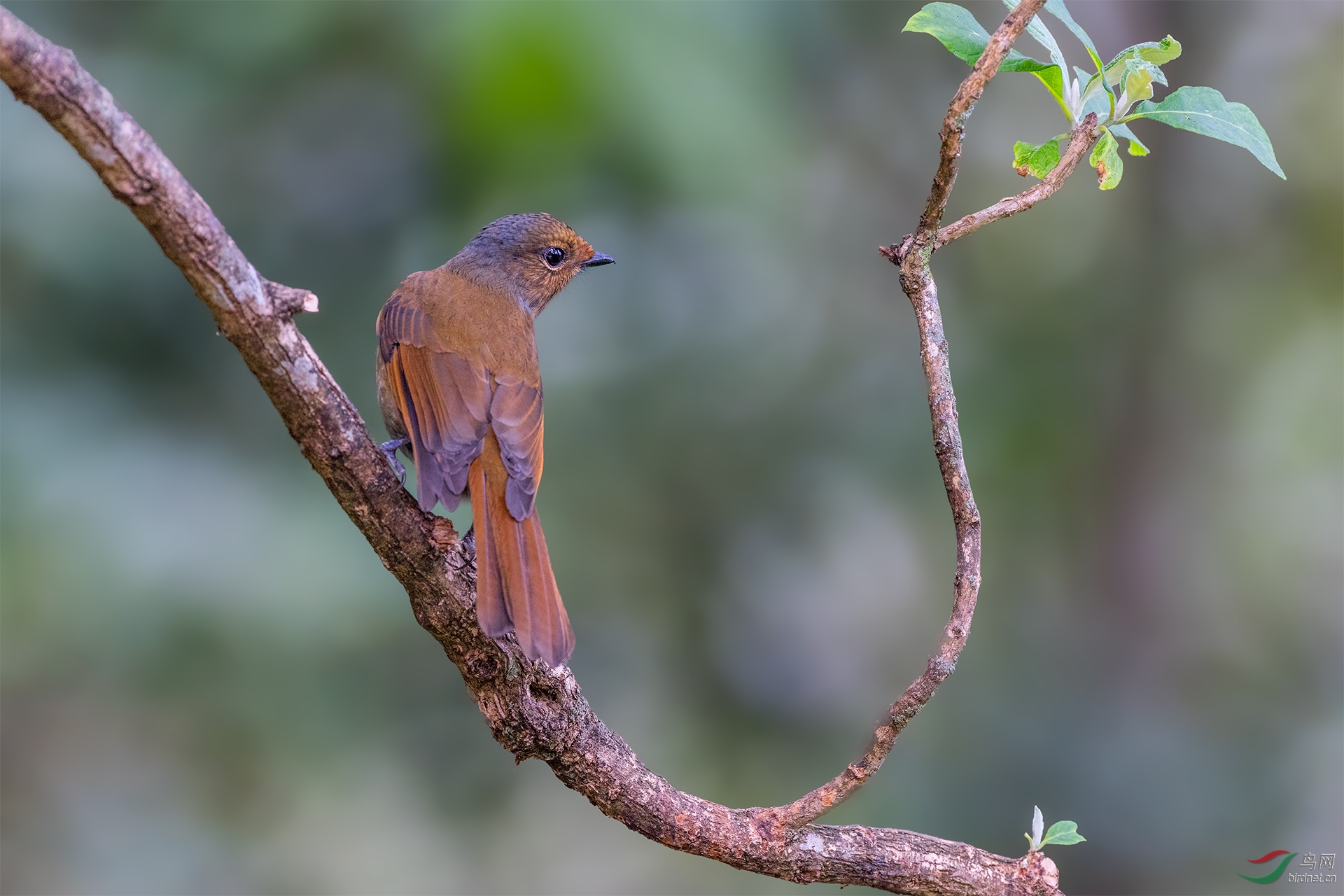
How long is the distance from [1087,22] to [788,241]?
1.56 m

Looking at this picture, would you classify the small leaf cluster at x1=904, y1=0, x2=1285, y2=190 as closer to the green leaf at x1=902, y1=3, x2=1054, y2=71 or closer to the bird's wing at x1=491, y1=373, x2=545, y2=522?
the green leaf at x1=902, y1=3, x2=1054, y2=71

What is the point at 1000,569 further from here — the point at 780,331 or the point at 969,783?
the point at 780,331

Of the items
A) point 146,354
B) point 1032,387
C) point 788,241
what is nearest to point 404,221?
point 146,354

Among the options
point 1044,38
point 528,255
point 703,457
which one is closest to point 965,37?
point 1044,38

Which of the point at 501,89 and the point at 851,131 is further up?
the point at 851,131

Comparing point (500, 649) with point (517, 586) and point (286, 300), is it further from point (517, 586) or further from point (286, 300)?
point (286, 300)

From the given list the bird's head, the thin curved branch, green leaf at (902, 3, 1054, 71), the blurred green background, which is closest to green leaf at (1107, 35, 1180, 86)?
green leaf at (902, 3, 1054, 71)

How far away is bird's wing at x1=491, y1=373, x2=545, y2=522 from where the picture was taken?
8.34 feet

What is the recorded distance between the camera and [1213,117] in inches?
71.6

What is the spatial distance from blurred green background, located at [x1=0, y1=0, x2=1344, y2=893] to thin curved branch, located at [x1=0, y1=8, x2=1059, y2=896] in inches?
58.4

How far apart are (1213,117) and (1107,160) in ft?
0.56

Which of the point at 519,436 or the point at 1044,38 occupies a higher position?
the point at 1044,38

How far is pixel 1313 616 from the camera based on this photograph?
4844 millimetres

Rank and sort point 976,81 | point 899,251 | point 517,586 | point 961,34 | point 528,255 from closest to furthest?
point 976,81 → point 961,34 → point 899,251 → point 517,586 → point 528,255
